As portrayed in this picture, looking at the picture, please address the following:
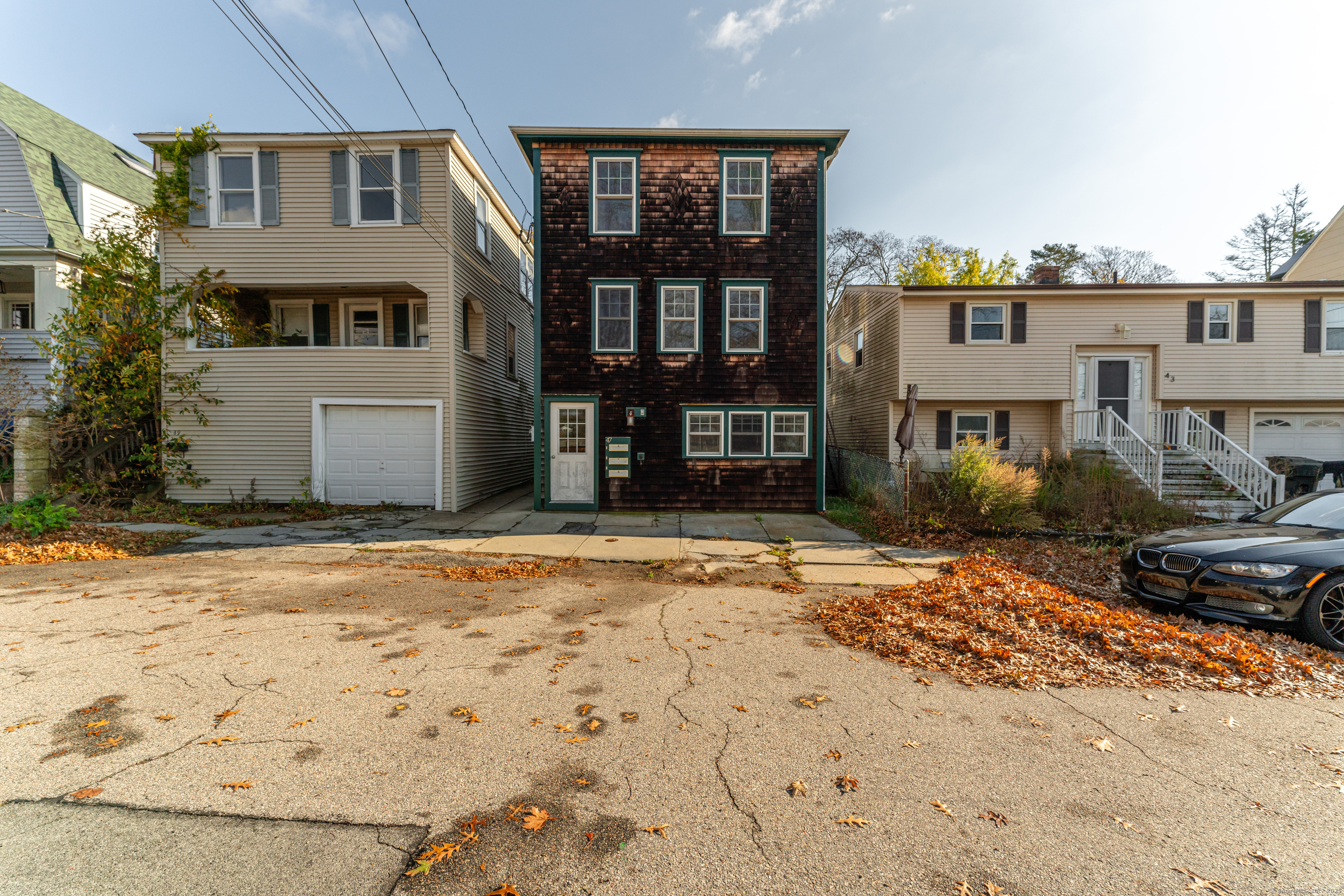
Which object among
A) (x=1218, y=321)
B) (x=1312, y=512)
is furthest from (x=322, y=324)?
(x=1218, y=321)

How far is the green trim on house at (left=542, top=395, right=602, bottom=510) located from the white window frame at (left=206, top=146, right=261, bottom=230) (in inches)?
308

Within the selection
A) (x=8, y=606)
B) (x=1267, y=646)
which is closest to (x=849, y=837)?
(x=1267, y=646)

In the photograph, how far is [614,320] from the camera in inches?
543

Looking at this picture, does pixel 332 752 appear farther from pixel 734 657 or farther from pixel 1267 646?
pixel 1267 646

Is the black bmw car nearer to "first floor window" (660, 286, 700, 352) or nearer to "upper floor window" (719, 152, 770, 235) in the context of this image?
"first floor window" (660, 286, 700, 352)

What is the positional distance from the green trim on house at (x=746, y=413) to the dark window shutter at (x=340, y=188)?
9119 millimetres

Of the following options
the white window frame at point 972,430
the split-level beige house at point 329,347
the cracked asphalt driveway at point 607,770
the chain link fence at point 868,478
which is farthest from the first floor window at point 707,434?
A: the cracked asphalt driveway at point 607,770

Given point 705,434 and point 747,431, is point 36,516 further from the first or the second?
point 747,431

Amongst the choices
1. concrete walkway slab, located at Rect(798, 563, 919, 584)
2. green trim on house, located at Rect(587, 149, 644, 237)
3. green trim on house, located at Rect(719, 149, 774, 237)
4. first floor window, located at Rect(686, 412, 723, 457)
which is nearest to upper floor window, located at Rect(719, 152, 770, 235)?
green trim on house, located at Rect(719, 149, 774, 237)

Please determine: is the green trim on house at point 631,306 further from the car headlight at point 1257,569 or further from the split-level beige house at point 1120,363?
the car headlight at point 1257,569

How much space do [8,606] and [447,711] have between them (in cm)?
584

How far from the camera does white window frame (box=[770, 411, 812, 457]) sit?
1391 centimetres

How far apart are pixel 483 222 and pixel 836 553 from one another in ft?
41.7

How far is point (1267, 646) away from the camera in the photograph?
4875 mm
